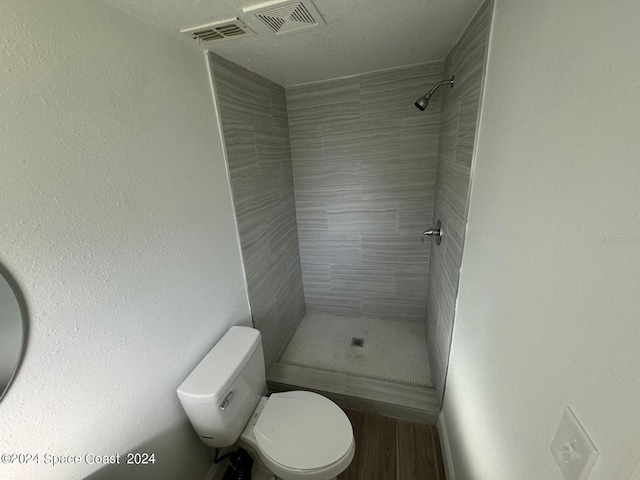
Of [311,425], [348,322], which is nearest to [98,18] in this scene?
[311,425]

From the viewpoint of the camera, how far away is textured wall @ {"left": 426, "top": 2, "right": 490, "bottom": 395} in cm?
105

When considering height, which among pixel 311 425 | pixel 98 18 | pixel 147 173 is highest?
pixel 98 18

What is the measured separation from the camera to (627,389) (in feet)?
1.18

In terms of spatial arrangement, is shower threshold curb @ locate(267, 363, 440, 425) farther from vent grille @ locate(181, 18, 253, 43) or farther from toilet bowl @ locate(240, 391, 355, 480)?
vent grille @ locate(181, 18, 253, 43)

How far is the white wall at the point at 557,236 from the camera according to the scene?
0.37 m

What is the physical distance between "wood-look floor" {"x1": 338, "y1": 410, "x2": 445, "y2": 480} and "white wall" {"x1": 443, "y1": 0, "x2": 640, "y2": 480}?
56cm

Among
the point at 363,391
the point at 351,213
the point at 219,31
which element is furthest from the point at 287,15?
the point at 363,391

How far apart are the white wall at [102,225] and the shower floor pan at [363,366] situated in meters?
0.80

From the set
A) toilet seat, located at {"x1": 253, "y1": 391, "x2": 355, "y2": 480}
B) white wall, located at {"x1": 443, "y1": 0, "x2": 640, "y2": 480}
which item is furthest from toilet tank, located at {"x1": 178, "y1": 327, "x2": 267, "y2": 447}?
white wall, located at {"x1": 443, "y1": 0, "x2": 640, "y2": 480}

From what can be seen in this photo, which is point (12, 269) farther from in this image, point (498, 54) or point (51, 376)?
point (498, 54)

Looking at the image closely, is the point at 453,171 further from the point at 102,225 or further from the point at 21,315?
the point at 21,315

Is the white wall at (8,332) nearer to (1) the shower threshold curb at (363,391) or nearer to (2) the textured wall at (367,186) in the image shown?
(1) the shower threshold curb at (363,391)

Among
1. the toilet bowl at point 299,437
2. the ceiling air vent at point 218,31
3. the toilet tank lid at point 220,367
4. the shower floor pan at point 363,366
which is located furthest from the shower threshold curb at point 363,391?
the ceiling air vent at point 218,31

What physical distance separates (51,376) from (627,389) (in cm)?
121
